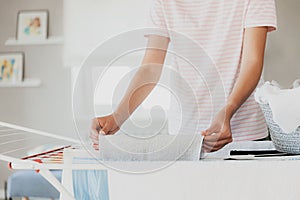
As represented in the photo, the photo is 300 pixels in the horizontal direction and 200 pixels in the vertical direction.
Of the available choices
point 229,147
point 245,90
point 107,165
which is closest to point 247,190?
point 107,165

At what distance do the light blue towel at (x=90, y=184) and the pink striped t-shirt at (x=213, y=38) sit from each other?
0.34 m

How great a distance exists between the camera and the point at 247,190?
0.83m

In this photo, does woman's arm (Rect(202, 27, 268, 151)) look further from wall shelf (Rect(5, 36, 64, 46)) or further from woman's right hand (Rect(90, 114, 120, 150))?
wall shelf (Rect(5, 36, 64, 46))

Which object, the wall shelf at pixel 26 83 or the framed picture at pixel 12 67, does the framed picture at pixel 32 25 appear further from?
the wall shelf at pixel 26 83

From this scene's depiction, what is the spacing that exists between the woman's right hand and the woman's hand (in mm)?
169

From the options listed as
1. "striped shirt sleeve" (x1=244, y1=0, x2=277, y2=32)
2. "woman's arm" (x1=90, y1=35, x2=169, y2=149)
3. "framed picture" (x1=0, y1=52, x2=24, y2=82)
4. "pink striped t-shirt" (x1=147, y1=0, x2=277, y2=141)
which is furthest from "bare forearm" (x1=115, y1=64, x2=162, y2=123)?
"framed picture" (x1=0, y1=52, x2=24, y2=82)

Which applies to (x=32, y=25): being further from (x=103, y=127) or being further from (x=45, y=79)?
(x=103, y=127)

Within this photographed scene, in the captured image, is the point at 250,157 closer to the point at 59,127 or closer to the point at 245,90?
the point at 245,90

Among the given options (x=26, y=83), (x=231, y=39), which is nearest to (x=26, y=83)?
(x=26, y=83)

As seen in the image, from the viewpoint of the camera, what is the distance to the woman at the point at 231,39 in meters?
1.32

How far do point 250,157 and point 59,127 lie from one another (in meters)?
3.07

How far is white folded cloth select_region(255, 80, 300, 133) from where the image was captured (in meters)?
0.92

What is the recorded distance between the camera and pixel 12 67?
3908 mm

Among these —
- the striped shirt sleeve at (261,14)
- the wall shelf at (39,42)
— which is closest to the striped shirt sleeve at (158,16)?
the striped shirt sleeve at (261,14)
